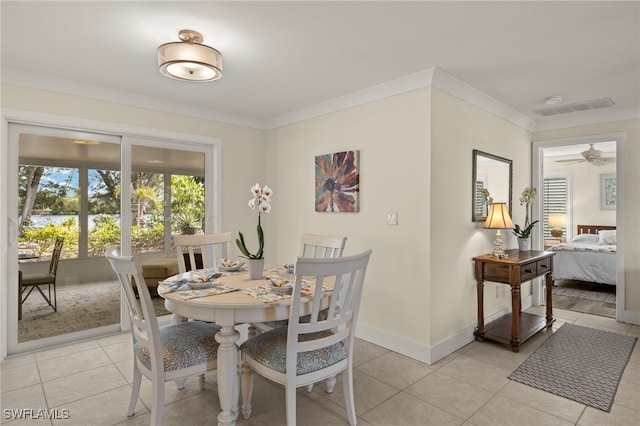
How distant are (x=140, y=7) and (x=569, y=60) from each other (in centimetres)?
295

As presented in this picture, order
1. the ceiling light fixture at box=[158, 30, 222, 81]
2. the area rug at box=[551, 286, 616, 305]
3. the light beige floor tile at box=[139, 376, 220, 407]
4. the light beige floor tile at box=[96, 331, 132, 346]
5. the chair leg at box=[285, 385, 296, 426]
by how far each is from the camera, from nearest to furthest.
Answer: the chair leg at box=[285, 385, 296, 426], the ceiling light fixture at box=[158, 30, 222, 81], the light beige floor tile at box=[139, 376, 220, 407], the light beige floor tile at box=[96, 331, 132, 346], the area rug at box=[551, 286, 616, 305]

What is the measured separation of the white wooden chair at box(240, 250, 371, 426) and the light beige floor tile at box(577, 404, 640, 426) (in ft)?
4.65

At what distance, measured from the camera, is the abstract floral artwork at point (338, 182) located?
11.7 ft

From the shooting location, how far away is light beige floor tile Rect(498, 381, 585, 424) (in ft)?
7.32

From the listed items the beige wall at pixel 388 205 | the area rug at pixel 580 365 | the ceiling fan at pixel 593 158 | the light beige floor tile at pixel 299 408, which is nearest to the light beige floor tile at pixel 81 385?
the light beige floor tile at pixel 299 408

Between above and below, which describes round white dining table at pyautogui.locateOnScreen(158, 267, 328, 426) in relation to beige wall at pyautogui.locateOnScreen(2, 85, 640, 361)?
below

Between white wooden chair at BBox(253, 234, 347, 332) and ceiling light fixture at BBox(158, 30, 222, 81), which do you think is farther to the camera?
white wooden chair at BBox(253, 234, 347, 332)

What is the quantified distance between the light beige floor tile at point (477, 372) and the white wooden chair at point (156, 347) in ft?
6.04

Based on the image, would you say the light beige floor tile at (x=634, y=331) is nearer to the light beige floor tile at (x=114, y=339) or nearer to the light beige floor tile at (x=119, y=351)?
the light beige floor tile at (x=119, y=351)

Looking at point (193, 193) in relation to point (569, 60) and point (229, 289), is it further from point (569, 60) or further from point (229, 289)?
point (569, 60)

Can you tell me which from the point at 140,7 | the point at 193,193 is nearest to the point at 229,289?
the point at 140,7

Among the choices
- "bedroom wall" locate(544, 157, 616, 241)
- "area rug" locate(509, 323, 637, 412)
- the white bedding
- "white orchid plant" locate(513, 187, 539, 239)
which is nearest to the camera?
"area rug" locate(509, 323, 637, 412)

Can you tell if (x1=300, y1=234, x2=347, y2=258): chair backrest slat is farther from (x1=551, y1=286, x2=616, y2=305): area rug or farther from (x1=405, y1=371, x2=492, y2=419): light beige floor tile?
(x1=551, y1=286, x2=616, y2=305): area rug

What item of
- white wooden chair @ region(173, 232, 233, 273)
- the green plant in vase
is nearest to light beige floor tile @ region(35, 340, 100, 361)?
white wooden chair @ region(173, 232, 233, 273)
